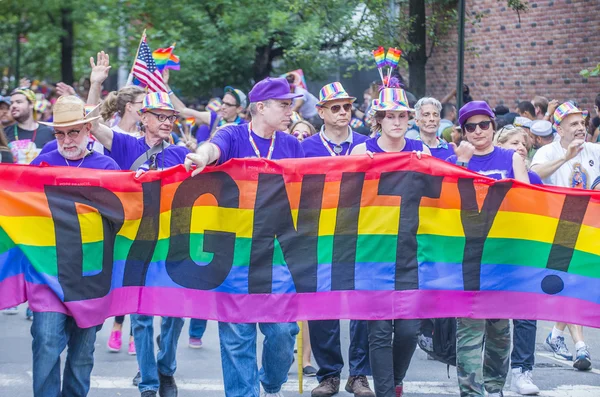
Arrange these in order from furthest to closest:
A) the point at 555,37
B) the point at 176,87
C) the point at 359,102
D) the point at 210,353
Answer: the point at 359,102 < the point at 176,87 < the point at 555,37 < the point at 210,353

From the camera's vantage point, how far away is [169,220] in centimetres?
629

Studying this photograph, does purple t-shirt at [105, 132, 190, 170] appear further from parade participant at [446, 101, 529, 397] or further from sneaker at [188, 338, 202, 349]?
sneaker at [188, 338, 202, 349]

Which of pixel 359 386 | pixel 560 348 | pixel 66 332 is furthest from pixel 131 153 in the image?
pixel 560 348

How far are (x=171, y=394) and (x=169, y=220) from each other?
141 centimetres

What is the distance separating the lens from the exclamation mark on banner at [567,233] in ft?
20.8

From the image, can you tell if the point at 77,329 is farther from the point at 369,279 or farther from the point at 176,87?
the point at 176,87

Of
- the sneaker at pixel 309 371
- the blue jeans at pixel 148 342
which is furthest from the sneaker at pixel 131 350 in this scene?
the blue jeans at pixel 148 342

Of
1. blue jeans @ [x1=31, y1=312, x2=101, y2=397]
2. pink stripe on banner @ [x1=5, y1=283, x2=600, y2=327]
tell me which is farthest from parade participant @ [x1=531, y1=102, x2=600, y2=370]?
blue jeans @ [x1=31, y1=312, x2=101, y2=397]

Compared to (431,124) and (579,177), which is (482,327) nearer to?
(431,124)

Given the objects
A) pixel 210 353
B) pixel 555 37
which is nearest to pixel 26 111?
pixel 210 353

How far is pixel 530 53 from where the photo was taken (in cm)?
1908

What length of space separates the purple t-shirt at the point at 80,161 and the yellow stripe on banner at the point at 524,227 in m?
2.46

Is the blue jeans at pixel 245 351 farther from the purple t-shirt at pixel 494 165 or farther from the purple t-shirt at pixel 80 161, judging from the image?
the purple t-shirt at pixel 494 165

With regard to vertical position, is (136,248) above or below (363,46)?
below
